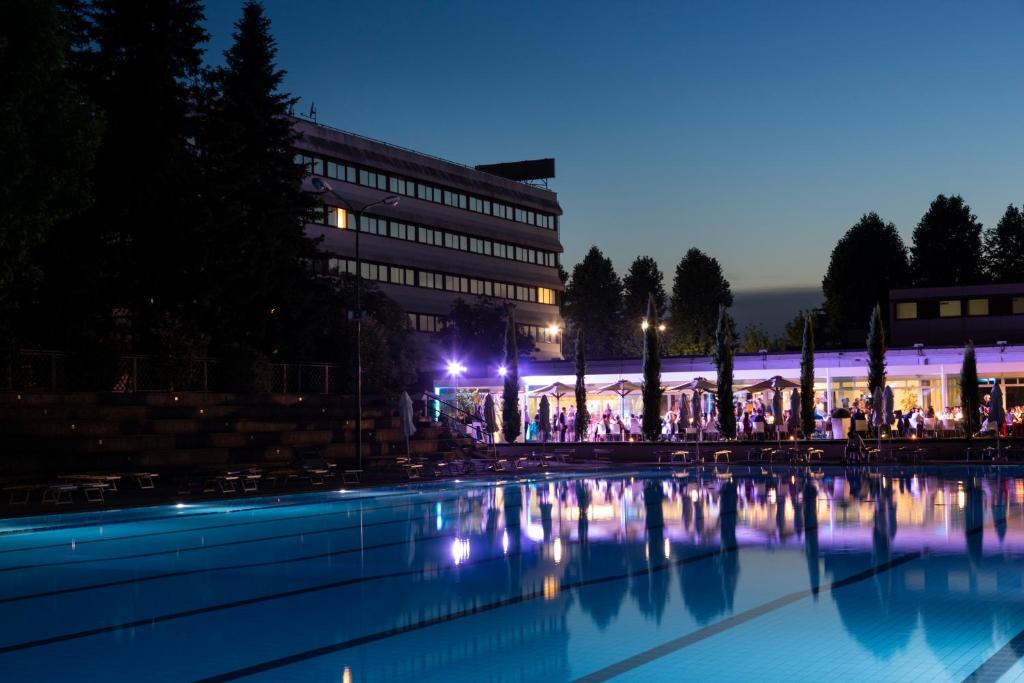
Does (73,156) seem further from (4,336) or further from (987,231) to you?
(987,231)

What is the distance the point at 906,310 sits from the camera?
72125 millimetres

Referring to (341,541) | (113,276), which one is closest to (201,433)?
(113,276)

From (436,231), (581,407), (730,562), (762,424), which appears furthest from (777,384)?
(436,231)

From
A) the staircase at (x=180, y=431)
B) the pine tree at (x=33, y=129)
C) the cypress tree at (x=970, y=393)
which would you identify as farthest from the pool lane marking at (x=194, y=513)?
the cypress tree at (x=970, y=393)

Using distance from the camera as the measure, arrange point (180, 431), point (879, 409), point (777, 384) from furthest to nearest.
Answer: point (777, 384) < point (879, 409) < point (180, 431)

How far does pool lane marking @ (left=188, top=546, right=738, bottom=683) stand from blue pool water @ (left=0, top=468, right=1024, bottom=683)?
45 millimetres

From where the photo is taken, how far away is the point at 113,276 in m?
32.3

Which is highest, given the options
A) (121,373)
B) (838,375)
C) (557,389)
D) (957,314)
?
(957,314)

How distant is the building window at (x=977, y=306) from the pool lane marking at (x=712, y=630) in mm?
60025

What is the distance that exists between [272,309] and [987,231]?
261 feet

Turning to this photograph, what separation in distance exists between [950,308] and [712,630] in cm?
6518

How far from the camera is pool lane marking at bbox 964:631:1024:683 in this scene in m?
8.33

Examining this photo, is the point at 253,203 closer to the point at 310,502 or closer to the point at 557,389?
the point at 310,502

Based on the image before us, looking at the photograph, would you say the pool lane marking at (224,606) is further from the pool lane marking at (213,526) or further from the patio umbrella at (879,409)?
the patio umbrella at (879,409)
